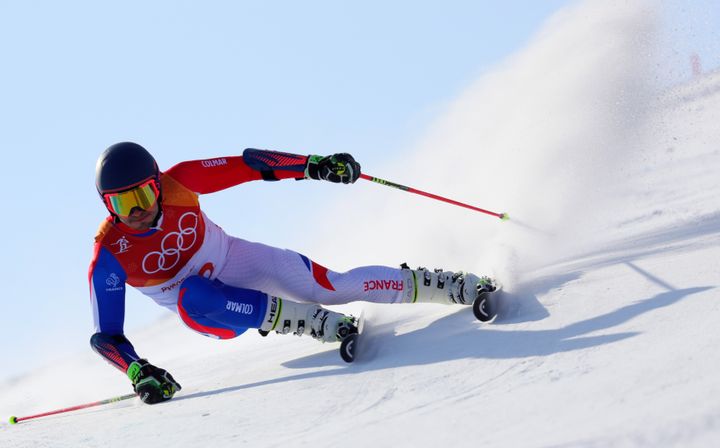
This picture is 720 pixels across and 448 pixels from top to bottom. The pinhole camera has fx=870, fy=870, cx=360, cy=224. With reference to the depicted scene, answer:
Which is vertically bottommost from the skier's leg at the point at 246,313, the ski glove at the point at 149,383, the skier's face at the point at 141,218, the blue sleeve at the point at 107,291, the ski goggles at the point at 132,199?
the ski glove at the point at 149,383

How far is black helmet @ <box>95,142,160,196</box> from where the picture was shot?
5066mm

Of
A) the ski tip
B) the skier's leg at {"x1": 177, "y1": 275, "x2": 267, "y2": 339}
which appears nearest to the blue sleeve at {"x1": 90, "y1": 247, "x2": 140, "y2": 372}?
the skier's leg at {"x1": 177, "y1": 275, "x2": 267, "y2": 339}

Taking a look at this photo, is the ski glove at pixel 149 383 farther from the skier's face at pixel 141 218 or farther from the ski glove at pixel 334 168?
the ski glove at pixel 334 168

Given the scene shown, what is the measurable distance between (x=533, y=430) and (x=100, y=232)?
3.08 meters

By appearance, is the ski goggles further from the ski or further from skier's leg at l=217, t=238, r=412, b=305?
the ski

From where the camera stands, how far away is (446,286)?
5.28 meters

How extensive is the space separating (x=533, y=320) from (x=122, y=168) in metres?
2.50

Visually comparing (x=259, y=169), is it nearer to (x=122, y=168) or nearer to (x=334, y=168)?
(x=334, y=168)

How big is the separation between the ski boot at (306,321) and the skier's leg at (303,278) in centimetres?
25

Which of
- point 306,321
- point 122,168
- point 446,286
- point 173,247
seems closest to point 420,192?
point 446,286

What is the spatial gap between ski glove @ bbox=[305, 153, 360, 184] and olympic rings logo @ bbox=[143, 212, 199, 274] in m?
0.80

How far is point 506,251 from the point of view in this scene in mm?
5625

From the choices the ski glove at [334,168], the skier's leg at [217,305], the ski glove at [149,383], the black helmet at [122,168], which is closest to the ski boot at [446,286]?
the ski glove at [334,168]

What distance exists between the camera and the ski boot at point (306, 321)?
5.14 m
